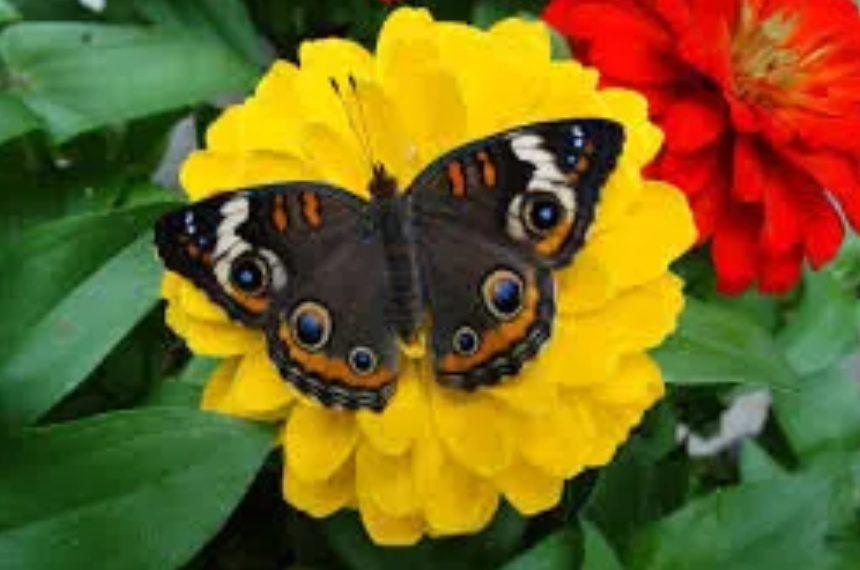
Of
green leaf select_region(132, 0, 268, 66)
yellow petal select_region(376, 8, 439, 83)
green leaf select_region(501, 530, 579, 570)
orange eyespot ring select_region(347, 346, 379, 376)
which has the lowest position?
green leaf select_region(501, 530, 579, 570)

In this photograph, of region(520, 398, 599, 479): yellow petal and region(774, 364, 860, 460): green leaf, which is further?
region(774, 364, 860, 460): green leaf

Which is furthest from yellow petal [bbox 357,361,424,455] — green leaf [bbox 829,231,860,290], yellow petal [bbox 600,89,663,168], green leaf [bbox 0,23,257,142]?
green leaf [bbox 829,231,860,290]

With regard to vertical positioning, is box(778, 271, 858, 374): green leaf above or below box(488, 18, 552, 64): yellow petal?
below

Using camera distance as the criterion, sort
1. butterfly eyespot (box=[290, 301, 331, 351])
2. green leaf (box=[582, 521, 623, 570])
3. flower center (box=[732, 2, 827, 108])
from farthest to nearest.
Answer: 1. flower center (box=[732, 2, 827, 108])
2. green leaf (box=[582, 521, 623, 570])
3. butterfly eyespot (box=[290, 301, 331, 351])

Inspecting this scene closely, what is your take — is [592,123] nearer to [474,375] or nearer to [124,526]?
[474,375]

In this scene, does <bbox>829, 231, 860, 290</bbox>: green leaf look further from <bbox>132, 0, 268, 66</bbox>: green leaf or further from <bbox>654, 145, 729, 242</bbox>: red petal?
<bbox>132, 0, 268, 66</bbox>: green leaf

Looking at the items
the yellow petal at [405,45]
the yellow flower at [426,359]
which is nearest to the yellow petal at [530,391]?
the yellow flower at [426,359]

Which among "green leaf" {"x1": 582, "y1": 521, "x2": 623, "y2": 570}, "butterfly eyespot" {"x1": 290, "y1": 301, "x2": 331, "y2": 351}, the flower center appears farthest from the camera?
the flower center

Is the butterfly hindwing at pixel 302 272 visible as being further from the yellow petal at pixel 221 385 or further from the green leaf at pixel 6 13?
the green leaf at pixel 6 13

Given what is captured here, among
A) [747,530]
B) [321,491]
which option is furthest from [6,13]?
[747,530]

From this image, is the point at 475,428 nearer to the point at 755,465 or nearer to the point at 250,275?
the point at 250,275
